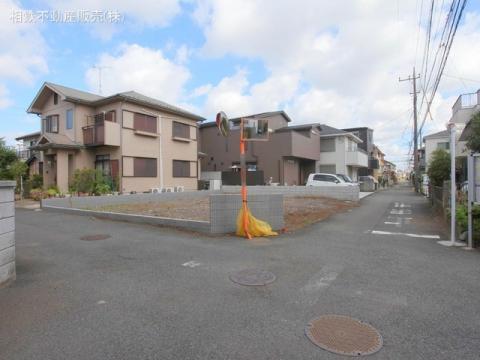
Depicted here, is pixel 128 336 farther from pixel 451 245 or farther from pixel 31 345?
pixel 451 245

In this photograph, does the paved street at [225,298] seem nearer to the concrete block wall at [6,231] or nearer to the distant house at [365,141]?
the concrete block wall at [6,231]

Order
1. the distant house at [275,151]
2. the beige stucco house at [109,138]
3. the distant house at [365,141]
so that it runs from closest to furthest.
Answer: the beige stucco house at [109,138]
the distant house at [275,151]
the distant house at [365,141]

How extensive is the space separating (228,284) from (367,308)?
1.76m

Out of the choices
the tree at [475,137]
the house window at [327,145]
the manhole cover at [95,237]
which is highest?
the house window at [327,145]

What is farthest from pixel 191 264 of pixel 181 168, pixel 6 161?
pixel 6 161

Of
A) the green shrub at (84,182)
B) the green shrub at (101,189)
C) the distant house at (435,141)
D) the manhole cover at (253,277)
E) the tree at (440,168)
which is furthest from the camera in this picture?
the distant house at (435,141)

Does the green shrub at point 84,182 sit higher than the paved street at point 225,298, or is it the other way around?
the green shrub at point 84,182

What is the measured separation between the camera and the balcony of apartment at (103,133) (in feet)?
52.7

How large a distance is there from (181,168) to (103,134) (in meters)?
6.06

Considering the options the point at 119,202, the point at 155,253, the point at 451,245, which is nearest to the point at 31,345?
the point at 155,253

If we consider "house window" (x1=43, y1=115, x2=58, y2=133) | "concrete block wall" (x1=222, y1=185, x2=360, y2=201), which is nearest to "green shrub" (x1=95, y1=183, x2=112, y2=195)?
"house window" (x1=43, y1=115, x2=58, y2=133)

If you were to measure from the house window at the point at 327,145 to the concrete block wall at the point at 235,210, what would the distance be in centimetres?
2250

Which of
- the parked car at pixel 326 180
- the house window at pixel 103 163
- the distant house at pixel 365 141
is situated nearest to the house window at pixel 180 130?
the house window at pixel 103 163

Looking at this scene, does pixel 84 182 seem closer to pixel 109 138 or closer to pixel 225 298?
pixel 109 138
